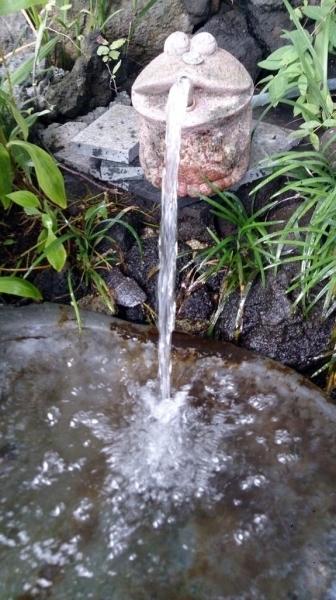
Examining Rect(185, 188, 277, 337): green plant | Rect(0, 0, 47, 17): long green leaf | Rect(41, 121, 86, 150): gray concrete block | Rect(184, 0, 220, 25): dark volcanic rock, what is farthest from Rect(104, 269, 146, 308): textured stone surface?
Rect(184, 0, 220, 25): dark volcanic rock

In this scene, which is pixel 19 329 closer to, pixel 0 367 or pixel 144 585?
pixel 0 367

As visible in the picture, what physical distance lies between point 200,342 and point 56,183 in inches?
38.3

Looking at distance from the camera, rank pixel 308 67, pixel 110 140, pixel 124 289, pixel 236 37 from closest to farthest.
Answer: pixel 308 67
pixel 124 289
pixel 110 140
pixel 236 37

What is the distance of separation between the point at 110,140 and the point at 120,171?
168 millimetres

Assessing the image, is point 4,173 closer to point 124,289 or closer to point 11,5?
Result: point 11,5

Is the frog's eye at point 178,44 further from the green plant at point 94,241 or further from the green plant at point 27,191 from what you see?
the green plant at point 94,241

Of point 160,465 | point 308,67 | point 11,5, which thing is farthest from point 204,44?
point 160,465

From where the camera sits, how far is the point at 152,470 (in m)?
2.33

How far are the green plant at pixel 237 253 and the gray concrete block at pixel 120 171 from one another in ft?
1.46

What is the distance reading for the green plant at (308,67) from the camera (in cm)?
264

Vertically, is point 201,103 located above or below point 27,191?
above

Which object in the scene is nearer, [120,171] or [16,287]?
[16,287]

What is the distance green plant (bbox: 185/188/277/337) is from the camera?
2758 millimetres

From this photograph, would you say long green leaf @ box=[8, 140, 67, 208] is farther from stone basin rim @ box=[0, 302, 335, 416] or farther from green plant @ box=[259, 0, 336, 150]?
green plant @ box=[259, 0, 336, 150]
